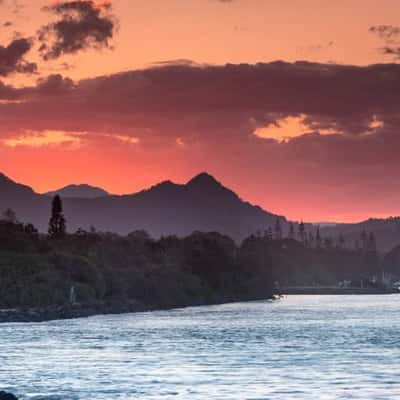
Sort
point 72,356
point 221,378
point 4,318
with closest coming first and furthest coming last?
point 221,378 < point 72,356 < point 4,318

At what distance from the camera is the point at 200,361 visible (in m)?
87.1

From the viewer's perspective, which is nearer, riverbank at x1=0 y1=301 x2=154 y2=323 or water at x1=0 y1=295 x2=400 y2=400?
water at x1=0 y1=295 x2=400 y2=400

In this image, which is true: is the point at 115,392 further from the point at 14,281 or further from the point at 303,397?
the point at 14,281

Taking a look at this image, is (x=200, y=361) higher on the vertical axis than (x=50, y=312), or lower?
lower

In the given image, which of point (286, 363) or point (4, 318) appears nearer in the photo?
point (286, 363)

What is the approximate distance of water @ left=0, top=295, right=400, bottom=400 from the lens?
6506 cm

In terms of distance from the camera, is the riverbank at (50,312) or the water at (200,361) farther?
the riverbank at (50,312)

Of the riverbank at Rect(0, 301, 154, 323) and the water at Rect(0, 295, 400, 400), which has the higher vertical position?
the riverbank at Rect(0, 301, 154, 323)

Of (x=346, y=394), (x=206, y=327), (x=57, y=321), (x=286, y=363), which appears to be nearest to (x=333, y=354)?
(x=286, y=363)

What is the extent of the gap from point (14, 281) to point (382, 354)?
112 m

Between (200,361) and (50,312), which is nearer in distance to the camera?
(200,361)

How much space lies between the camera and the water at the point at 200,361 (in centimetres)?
6506

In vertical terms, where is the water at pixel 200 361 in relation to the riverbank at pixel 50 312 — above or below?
below

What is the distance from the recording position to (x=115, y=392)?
6494cm
